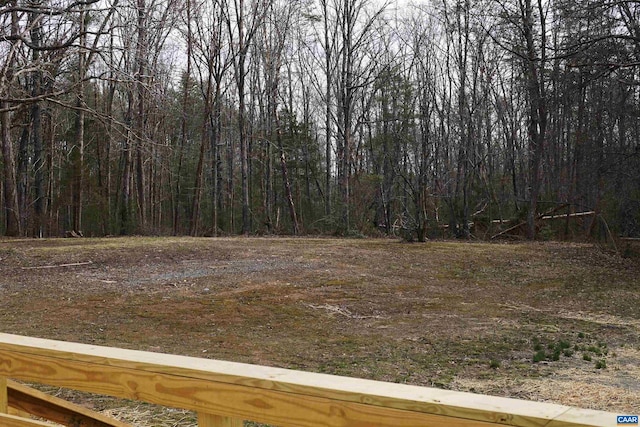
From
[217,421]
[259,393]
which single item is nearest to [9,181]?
[217,421]

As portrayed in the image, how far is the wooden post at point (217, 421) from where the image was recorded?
156 centimetres

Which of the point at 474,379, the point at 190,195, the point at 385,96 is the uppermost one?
the point at 385,96

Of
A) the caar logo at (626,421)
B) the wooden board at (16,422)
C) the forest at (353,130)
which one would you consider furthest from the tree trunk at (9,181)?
the caar logo at (626,421)

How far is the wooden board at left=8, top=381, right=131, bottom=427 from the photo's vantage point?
216 centimetres

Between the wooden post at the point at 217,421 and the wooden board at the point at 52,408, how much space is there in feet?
2.28

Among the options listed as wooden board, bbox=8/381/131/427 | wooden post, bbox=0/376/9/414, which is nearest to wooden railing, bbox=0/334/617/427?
wooden post, bbox=0/376/9/414

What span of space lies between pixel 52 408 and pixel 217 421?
103 cm

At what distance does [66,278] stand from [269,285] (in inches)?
147

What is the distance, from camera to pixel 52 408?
227 centimetres

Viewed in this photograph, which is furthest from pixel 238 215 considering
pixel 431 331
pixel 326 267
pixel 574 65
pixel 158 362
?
pixel 158 362

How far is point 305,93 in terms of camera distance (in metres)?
35.8

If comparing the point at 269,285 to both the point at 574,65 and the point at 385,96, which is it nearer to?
the point at 574,65

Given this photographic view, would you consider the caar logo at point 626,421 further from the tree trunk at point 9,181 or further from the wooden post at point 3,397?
the tree trunk at point 9,181

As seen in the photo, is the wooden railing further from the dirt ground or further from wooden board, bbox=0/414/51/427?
the dirt ground
